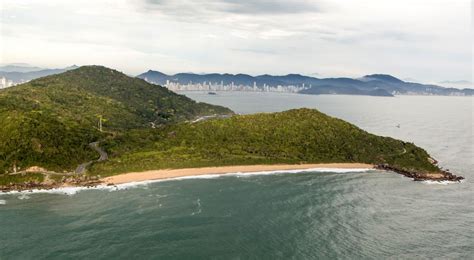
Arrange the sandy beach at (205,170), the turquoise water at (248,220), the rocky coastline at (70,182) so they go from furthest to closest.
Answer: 1. the sandy beach at (205,170)
2. the rocky coastline at (70,182)
3. the turquoise water at (248,220)

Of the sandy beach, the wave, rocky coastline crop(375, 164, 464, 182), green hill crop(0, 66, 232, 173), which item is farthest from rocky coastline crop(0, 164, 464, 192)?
green hill crop(0, 66, 232, 173)

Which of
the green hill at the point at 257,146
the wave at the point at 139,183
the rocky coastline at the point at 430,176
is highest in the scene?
the green hill at the point at 257,146

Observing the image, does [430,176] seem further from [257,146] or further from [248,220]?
[248,220]

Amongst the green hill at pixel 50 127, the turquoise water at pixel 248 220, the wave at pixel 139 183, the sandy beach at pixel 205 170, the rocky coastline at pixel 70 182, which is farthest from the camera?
the green hill at pixel 50 127

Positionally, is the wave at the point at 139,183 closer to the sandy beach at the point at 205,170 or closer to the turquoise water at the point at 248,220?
the sandy beach at the point at 205,170

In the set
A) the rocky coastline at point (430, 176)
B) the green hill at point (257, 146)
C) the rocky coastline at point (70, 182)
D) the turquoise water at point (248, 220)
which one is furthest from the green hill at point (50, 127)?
the rocky coastline at point (430, 176)

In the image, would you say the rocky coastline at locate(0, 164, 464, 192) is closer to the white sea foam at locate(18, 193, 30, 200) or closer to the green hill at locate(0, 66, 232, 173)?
the white sea foam at locate(18, 193, 30, 200)

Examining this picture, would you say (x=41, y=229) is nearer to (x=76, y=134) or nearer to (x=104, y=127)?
(x=76, y=134)

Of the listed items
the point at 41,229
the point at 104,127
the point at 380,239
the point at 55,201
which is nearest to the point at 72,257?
the point at 41,229
